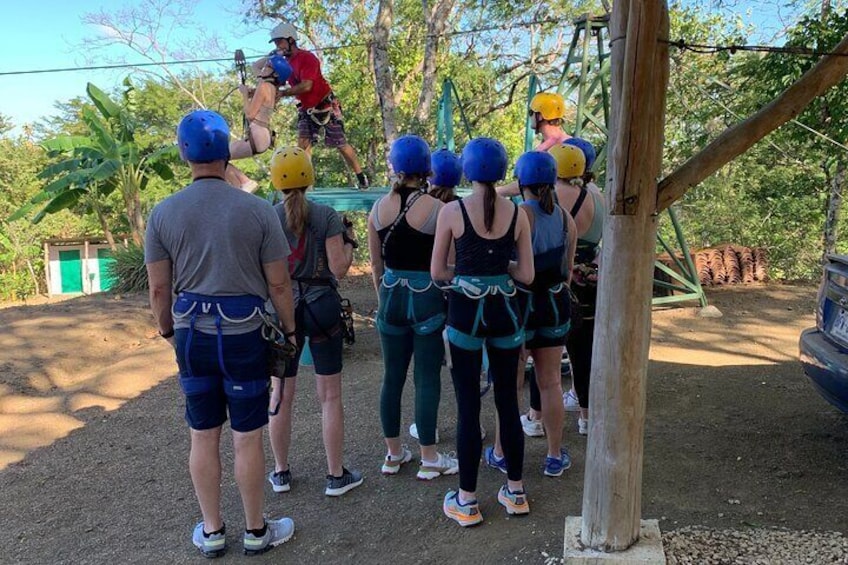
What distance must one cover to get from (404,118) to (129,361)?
10.4 meters

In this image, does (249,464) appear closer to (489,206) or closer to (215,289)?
(215,289)

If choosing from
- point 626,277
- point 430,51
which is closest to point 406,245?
point 626,277

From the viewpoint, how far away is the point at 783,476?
3.78 meters

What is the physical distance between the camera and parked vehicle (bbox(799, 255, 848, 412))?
3.58 m

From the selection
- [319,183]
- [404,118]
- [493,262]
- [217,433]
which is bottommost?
[217,433]

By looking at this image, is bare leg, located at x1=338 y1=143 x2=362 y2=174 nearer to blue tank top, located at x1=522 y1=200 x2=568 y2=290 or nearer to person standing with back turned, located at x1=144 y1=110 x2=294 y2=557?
blue tank top, located at x1=522 y1=200 x2=568 y2=290

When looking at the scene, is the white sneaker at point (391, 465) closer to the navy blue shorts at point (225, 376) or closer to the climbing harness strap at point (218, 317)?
the navy blue shorts at point (225, 376)

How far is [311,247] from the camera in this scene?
11.8ft

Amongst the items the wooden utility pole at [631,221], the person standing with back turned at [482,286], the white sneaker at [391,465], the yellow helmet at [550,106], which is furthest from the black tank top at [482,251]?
the yellow helmet at [550,106]

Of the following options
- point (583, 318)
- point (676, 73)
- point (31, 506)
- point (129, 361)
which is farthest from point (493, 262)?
point (676, 73)

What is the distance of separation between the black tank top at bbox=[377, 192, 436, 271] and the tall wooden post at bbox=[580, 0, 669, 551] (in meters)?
1.17

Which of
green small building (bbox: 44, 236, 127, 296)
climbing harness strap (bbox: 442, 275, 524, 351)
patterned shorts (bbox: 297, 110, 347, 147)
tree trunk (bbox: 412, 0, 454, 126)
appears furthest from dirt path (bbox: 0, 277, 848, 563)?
green small building (bbox: 44, 236, 127, 296)

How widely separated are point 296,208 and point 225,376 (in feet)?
3.26

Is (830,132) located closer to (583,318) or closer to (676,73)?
(676,73)
